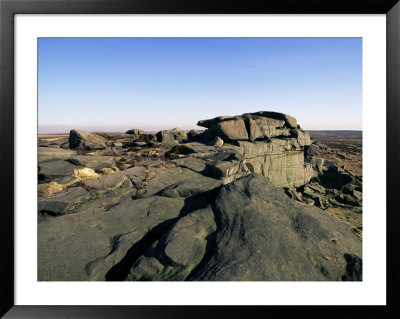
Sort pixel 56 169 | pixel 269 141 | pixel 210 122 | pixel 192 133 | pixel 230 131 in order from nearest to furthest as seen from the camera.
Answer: pixel 56 169 < pixel 230 131 < pixel 269 141 < pixel 210 122 < pixel 192 133

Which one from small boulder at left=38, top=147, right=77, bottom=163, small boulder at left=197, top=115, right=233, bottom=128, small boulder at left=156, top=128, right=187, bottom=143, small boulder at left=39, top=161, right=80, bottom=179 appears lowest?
small boulder at left=39, top=161, right=80, bottom=179

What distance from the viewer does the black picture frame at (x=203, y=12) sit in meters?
3.53

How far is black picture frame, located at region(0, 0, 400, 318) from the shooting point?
353cm

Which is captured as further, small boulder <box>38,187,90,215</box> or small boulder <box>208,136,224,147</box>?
small boulder <box>208,136,224,147</box>

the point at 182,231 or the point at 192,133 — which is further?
the point at 192,133

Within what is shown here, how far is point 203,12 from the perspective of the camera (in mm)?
3723

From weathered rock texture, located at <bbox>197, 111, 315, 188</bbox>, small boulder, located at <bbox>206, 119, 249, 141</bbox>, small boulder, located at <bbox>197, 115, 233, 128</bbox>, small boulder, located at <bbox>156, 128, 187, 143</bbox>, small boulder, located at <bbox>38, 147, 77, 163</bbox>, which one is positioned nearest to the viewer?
small boulder, located at <bbox>38, 147, 77, 163</bbox>

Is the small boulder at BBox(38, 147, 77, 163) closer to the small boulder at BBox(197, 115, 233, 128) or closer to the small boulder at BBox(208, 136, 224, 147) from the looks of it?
the small boulder at BBox(208, 136, 224, 147)

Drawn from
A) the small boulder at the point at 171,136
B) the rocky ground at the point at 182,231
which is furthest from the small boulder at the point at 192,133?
the rocky ground at the point at 182,231

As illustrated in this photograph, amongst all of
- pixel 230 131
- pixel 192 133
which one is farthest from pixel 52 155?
pixel 192 133

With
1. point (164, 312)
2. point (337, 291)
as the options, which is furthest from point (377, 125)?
point (164, 312)

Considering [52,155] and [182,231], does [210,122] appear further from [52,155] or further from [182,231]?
[182,231]

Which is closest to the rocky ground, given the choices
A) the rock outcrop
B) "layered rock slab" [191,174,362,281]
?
"layered rock slab" [191,174,362,281]

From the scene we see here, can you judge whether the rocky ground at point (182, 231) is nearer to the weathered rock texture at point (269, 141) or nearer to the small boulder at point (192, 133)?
the weathered rock texture at point (269, 141)
